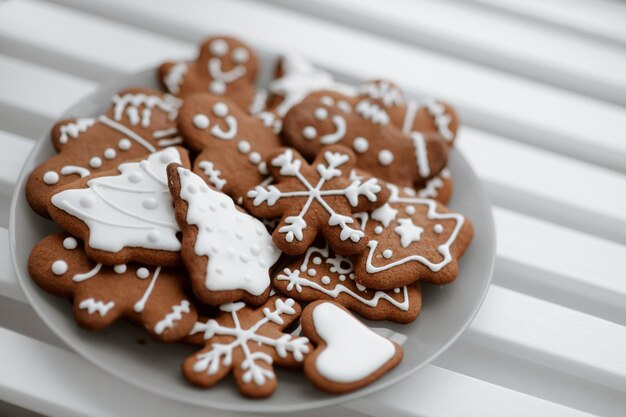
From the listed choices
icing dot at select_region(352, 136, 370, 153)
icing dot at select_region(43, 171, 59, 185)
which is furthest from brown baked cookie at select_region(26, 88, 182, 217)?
icing dot at select_region(352, 136, 370, 153)

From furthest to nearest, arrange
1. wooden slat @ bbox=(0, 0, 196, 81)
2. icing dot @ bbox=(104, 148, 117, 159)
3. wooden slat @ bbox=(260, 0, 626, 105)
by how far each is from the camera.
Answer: wooden slat @ bbox=(260, 0, 626, 105)
wooden slat @ bbox=(0, 0, 196, 81)
icing dot @ bbox=(104, 148, 117, 159)

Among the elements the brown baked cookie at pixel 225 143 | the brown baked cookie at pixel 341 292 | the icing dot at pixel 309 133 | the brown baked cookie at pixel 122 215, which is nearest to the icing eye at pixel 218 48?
the brown baked cookie at pixel 225 143

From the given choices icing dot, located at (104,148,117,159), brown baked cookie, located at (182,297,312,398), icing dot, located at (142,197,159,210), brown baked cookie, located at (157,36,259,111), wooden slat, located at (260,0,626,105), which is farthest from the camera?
wooden slat, located at (260,0,626,105)

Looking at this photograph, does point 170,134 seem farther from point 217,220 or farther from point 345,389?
point 345,389

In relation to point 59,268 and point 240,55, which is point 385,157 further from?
point 59,268

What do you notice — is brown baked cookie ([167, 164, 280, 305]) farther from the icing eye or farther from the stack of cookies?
the icing eye

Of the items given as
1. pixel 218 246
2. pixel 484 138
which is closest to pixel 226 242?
pixel 218 246

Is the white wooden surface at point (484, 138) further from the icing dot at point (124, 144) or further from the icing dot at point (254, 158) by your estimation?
the icing dot at point (254, 158)
